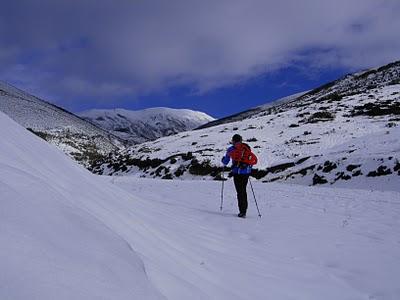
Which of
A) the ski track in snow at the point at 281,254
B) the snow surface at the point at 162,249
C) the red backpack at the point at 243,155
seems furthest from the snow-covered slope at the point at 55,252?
the red backpack at the point at 243,155

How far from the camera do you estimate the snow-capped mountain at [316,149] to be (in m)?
25.8

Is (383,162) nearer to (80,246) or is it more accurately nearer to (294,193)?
(294,193)

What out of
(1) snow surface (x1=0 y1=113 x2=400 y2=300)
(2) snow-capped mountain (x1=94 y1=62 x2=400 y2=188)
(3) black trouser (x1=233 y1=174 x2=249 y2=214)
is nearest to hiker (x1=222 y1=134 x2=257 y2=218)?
(3) black trouser (x1=233 y1=174 x2=249 y2=214)

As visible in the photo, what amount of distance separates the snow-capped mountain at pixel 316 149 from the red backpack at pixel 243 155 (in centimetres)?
1370

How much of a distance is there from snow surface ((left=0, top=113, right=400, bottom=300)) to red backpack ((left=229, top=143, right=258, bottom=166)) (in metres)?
1.56

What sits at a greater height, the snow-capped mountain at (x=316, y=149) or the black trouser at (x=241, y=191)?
the snow-capped mountain at (x=316, y=149)

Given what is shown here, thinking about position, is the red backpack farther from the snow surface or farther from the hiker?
the snow surface

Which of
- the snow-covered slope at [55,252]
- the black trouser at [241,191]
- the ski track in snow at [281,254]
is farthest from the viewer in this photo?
the black trouser at [241,191]

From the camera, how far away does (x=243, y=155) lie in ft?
36.7

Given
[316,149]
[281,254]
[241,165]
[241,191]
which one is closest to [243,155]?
[241,165]

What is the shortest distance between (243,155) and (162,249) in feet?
21.0

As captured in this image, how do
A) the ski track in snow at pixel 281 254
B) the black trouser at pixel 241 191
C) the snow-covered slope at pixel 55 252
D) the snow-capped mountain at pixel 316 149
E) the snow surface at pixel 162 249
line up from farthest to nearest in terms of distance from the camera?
1. the snow-capped mountain at pixel 316 149
2. the black trouser at pixel 241 191
3. the ski track in snow at pixel 281 254
4. the snow surface at pixel 162 249
5. the snow-covered slope at pixel 55 252

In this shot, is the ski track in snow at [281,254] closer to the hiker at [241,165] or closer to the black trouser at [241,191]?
the black trouser at [241,191]

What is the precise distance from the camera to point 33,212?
11.2 ft
